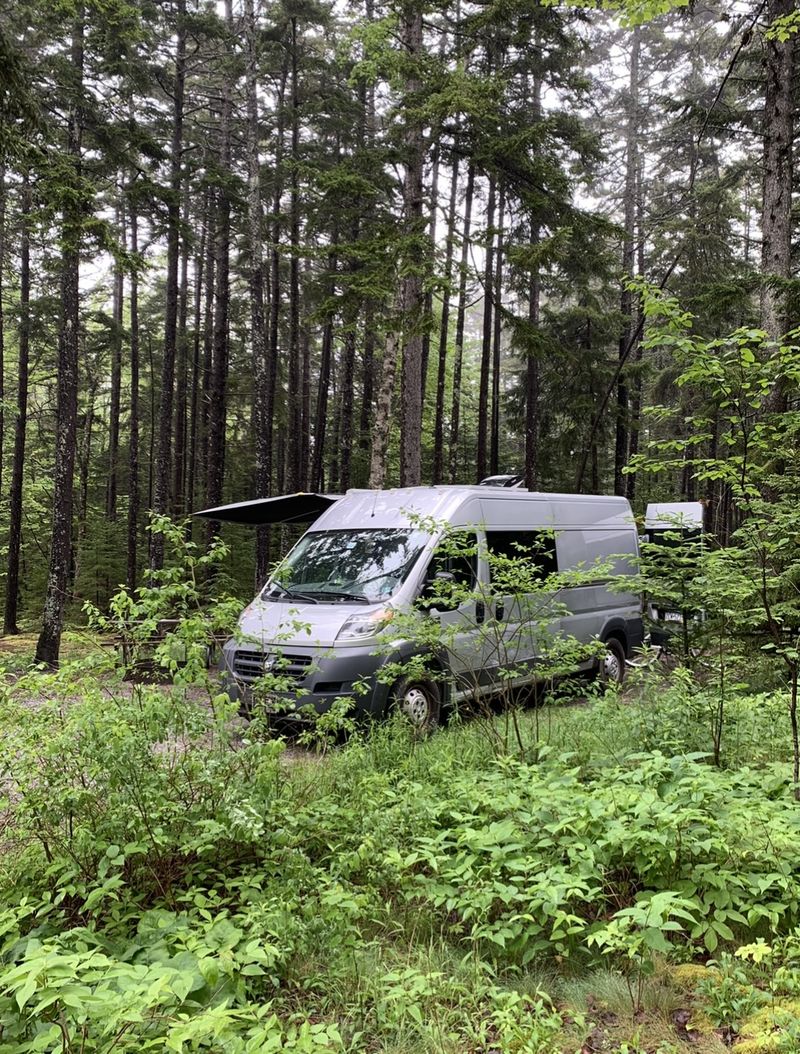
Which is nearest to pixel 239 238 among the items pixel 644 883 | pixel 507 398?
pixel 507 398

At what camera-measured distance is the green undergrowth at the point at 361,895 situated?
2.24 m

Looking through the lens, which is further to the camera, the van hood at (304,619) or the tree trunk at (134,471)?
the tree trunk at (134,471)

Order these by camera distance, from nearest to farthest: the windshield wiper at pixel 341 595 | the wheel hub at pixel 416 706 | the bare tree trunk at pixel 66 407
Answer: the wheel hub at pixel 416 706, the windshield wiper at pixel 341 595, the bare tree trunk at pixel 66 407

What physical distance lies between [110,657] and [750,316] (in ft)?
79.8

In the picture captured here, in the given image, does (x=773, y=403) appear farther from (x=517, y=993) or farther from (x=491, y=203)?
(x=491, y=203)

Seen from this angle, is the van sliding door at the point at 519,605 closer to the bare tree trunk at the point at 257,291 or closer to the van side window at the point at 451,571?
the van side window at the point at 451,571

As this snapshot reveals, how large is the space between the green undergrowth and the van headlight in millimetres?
1824

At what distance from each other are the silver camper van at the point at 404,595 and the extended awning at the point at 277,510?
0.19 meters

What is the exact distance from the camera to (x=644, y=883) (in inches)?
117

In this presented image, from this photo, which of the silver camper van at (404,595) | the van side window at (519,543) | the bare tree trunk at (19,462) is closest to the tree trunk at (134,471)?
the bare tree trunk at (19,462)

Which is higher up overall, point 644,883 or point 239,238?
point 239,238

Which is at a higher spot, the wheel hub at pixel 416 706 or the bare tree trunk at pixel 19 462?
the bare tree trunk at pixel 19 462

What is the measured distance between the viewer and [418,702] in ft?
20.8

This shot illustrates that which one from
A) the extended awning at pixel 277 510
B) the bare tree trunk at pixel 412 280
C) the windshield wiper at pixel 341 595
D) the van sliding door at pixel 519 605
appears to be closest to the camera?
the van sliding door at pixel 519 605
